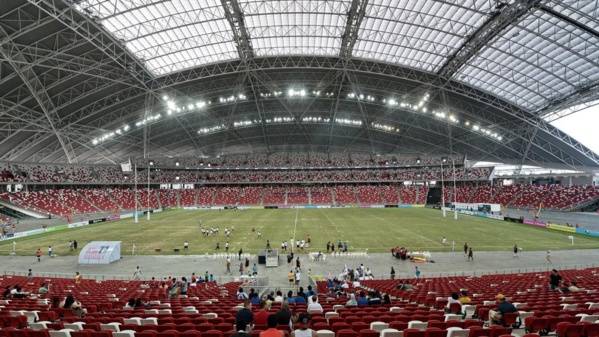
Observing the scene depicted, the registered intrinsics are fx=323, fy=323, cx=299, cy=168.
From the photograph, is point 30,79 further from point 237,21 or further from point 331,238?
point 331,238

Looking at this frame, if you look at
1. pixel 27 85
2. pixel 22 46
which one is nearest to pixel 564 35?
pixel 22 46

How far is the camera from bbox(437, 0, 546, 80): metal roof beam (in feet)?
118

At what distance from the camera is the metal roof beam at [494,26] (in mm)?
36031

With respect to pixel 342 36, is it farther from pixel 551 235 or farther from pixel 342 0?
pixel 551 235

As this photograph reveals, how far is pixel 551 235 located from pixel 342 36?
39.6 meters

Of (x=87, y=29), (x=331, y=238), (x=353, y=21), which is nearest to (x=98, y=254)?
(x=331, y=238)

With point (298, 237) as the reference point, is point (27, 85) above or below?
above

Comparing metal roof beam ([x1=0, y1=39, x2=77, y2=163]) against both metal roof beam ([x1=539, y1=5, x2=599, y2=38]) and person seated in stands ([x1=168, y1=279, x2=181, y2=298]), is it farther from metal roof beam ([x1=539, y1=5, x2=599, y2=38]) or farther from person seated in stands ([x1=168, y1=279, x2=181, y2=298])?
metal roof beam ([x1=539, y1=5, x2=599, y2=38])

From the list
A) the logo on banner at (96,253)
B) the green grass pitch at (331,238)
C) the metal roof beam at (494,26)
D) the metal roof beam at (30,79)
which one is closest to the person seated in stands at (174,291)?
the logo on banner at (96,253)

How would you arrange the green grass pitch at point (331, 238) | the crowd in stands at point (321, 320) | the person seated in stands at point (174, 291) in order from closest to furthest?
the crowd in stands at point (321, 320) → the person seated in stands at point (174, 291) → the green grass pitch at point (331, 238)

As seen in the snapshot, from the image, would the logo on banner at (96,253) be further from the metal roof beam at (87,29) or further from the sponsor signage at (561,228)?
the sponsor signage at (561,228)

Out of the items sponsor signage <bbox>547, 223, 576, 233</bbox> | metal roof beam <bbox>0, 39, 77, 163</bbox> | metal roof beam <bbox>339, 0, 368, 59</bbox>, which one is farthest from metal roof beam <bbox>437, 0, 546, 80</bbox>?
metal roof beam <bbox>0, 39, 77, 163</bbox>

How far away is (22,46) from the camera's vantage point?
37.7 meters

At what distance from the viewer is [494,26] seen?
40750 mm
